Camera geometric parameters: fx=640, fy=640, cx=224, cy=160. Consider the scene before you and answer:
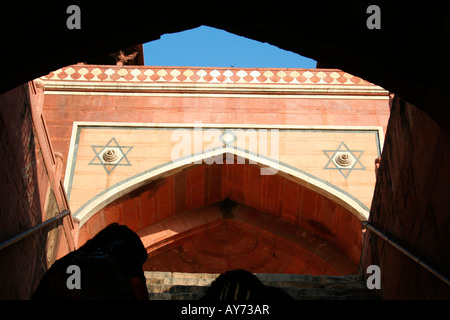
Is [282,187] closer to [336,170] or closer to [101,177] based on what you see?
[336,170]

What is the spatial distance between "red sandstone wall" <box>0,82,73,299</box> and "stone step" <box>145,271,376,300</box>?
945mm

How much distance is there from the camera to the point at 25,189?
4.74 metres

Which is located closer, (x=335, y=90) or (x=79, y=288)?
(x=79, y=288)

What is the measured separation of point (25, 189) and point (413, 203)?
276 centimetres

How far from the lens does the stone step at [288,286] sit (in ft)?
16.1

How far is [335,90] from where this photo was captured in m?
9.40

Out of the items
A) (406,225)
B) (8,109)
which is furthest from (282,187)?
(8,109)

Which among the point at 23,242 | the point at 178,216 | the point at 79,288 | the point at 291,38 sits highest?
the point at 291,38

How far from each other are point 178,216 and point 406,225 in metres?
5.57

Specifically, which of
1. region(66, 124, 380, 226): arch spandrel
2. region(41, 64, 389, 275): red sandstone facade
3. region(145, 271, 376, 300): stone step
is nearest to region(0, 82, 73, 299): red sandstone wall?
region(145, 271, 376, 300): stone step

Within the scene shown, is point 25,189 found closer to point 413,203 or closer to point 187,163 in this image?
point 413,203

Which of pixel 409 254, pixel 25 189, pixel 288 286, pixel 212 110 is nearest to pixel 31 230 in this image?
pixel 25 189

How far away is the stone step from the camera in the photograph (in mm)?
4910

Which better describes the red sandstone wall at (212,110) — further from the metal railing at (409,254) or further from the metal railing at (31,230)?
the metal railing at (409,254)
